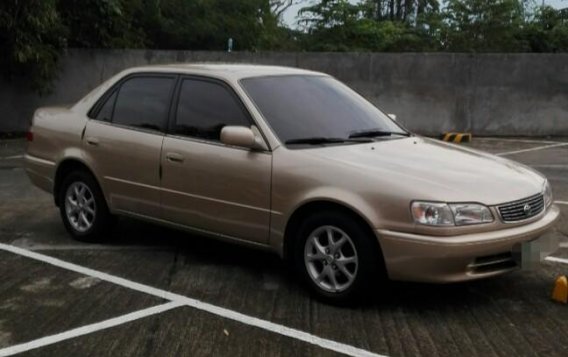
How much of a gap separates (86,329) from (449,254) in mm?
2233

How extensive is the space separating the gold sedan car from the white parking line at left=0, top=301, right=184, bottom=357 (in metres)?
0.84

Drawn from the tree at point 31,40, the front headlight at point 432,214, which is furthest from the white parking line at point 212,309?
the tree at point 31,40

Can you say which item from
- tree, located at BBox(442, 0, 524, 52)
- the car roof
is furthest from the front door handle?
tree, located at BBox(442, 0, 524, 52)

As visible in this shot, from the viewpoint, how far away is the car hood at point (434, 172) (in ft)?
14.5

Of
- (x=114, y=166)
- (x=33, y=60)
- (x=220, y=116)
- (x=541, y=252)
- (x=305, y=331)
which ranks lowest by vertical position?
(x=305, y=331)

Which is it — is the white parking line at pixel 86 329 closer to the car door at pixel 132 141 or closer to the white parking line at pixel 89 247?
the car door at pixel 132 141

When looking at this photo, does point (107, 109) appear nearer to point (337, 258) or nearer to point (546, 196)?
point (337, 258)

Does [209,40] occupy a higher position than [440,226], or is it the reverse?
[209,40]

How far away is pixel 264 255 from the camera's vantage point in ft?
20.0

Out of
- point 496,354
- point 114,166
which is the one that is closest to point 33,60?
point 114,166

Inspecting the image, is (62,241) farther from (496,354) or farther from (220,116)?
(496,354)

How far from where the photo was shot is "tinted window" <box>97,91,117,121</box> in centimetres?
622

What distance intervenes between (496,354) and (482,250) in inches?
25.2

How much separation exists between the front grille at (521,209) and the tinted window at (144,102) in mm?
2735
